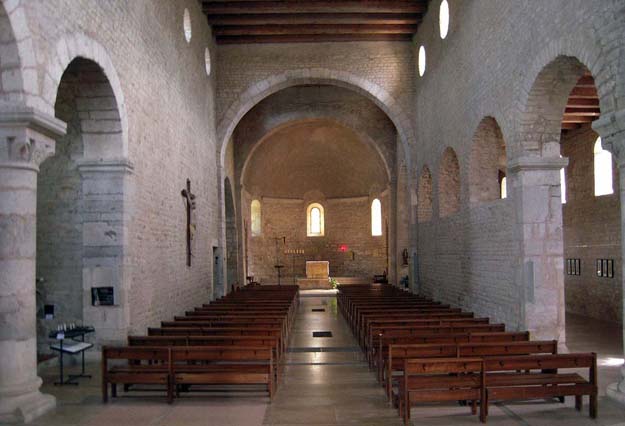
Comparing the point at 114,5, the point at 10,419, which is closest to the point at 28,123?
the point at 10,419

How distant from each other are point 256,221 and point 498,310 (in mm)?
20942

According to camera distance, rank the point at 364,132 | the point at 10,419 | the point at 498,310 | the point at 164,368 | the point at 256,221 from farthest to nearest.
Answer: the point at 256,221, the point at 364,132, the point at 498,310, the point at 164,368, the point at 10,419

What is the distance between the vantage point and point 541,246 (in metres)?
10.0

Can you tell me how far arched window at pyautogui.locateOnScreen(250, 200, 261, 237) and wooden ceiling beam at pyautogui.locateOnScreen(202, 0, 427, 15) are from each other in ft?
49.2

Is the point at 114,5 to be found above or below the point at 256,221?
above

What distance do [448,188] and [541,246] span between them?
6.16 m

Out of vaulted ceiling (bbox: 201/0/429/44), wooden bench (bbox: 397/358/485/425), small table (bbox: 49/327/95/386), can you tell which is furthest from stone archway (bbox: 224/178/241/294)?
wooden bench (bbox: 397/358/485/425)

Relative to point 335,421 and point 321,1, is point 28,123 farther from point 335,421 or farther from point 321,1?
point 321,1

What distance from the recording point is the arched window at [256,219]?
31016 mm

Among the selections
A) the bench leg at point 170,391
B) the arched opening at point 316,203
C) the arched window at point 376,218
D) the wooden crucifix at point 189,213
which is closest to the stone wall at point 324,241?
the arched opening at point 316,203

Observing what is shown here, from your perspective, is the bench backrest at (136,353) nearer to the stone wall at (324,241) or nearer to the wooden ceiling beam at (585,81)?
the wooden ceiling beam at (585,81)

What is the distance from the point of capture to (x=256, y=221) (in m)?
31.3

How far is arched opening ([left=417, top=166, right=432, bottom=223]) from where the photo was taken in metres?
18.7

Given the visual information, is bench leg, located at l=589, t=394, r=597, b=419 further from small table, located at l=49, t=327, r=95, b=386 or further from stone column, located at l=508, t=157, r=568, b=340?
small table, located at l=49, t=327, r=95, b=386
